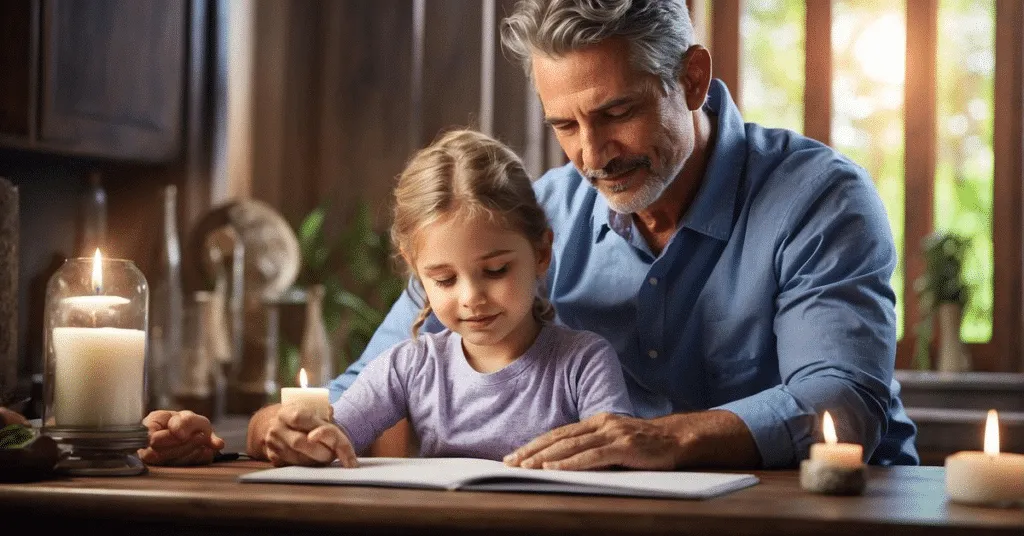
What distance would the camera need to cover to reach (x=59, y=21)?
9.84 ft

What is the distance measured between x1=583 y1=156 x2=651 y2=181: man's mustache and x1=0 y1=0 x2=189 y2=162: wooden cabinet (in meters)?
1.55

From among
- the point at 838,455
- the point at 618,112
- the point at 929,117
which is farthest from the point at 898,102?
the point at 838,455

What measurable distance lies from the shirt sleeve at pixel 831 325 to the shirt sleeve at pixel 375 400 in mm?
487

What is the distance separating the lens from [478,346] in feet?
6.01

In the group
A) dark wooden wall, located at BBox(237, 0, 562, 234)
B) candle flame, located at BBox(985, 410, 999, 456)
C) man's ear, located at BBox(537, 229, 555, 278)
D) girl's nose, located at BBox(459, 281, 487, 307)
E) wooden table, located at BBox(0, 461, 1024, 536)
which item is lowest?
wooden table, located at BBox(0, 461, 1024, 536)

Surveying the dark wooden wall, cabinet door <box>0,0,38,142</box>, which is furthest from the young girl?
the dark wooden wall

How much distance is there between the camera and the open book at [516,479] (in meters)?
1.21

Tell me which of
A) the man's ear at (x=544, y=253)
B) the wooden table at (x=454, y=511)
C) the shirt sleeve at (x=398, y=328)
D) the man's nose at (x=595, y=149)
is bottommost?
the wooden table at (x=454, y=511)

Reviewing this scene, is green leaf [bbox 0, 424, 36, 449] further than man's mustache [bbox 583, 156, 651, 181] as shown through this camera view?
No

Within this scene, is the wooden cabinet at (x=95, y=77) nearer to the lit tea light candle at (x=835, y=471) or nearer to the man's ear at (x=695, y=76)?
the man's ear at (x=695, y=76)

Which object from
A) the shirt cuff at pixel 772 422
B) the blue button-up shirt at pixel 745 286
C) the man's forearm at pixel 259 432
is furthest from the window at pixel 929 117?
the man's forearm at pixel 259 432

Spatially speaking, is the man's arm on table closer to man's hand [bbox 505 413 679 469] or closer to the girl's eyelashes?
man's hand [bbox 505 413 679 469]

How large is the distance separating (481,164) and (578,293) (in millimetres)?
393

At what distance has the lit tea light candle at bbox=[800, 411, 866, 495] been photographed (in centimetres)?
123
